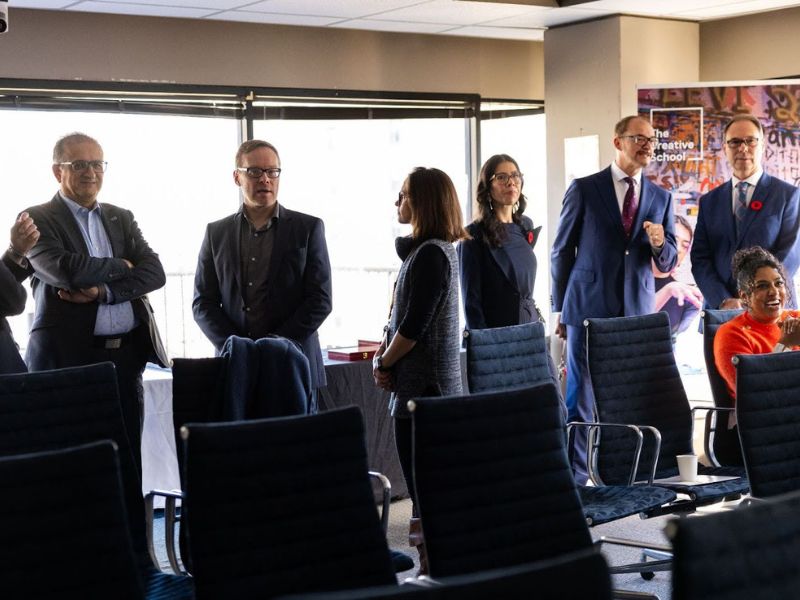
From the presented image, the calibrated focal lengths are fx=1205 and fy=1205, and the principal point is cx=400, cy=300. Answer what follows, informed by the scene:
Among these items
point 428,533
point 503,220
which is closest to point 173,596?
point 428,533

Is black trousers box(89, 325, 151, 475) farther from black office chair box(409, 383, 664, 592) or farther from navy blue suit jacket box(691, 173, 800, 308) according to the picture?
navy blue suit jacket box(691, 173, 800, 308)

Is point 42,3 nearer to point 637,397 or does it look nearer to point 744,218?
point 744,218

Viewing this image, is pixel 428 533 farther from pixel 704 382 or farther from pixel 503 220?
pixel 704 382

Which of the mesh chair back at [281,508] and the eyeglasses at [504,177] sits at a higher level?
the eyeglasses at [504,177]

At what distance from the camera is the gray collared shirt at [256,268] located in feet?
14.8

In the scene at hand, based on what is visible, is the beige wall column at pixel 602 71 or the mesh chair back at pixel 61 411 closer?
the mesh chair back at pixel 61 411

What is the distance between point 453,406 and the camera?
2.88 metres

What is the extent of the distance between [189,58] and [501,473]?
5183 mm

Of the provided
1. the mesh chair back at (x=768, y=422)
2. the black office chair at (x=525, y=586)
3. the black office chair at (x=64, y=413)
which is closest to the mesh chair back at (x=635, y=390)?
the mesh chair back at (x=768, y=422)

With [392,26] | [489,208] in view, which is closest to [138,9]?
[392,26]

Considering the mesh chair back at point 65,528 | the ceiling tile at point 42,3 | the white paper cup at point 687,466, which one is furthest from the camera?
the ceiling tile at point 42,3

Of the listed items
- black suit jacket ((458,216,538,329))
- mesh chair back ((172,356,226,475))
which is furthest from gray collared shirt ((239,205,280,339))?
black suit jacket ((458,216,538,329))

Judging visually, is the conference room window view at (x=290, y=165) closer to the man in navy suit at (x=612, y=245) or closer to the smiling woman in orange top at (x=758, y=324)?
the man in navy suit at (x=612, y=245)

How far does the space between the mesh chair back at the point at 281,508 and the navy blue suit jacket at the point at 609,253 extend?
3.17 metres
